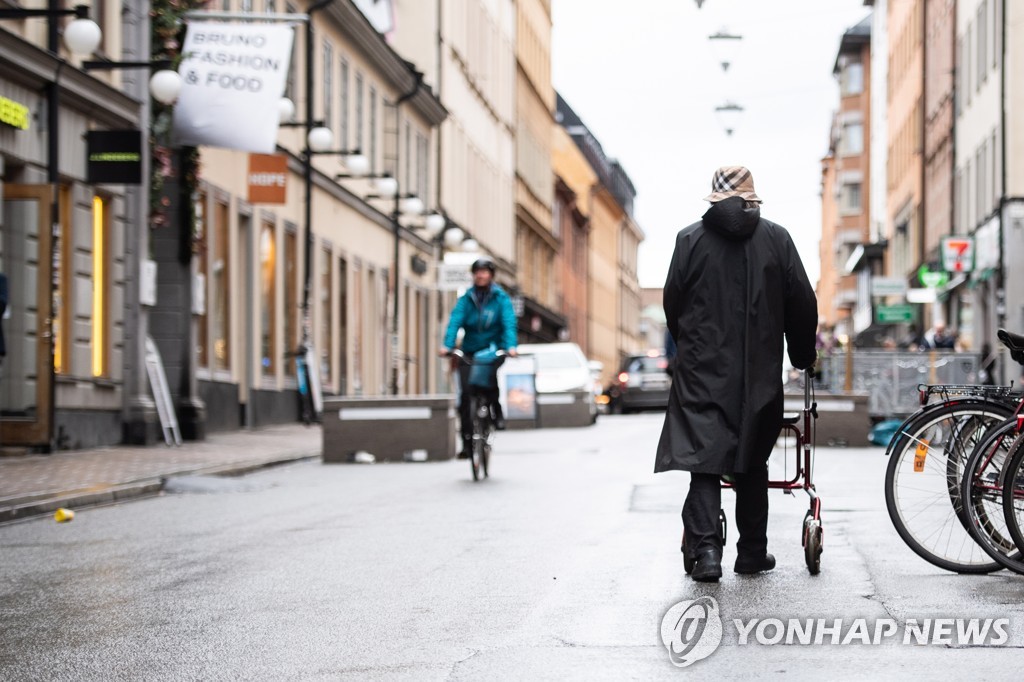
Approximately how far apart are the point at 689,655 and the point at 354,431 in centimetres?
1430

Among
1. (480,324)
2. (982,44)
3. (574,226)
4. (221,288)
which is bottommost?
(480,324)

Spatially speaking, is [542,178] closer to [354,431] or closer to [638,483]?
[354,431]

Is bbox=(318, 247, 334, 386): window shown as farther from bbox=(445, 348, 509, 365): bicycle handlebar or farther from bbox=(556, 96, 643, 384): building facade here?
bbox=(556, 96, 643, 384): building facade

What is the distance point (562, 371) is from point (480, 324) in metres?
18.8

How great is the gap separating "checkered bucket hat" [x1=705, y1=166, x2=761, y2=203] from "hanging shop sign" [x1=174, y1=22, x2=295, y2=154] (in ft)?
46.8

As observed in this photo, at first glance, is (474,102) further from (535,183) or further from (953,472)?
(953,472)

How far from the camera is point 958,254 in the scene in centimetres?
4322

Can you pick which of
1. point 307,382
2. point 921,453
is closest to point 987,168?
point 307,382

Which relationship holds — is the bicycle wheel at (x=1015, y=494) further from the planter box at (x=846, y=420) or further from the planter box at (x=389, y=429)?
the planter box at (x=846, y=420)

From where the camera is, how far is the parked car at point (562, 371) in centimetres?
3488

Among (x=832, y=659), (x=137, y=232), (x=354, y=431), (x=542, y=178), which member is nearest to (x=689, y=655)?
(x=832, y=659)

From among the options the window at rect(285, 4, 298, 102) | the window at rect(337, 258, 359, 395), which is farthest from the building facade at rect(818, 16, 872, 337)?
the window at rect(285, 4, 298, 102)

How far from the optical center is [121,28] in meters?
23.3

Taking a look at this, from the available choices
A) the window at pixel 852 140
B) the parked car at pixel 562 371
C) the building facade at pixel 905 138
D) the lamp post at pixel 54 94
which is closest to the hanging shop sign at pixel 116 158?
the lamp post at pixel 54 94
